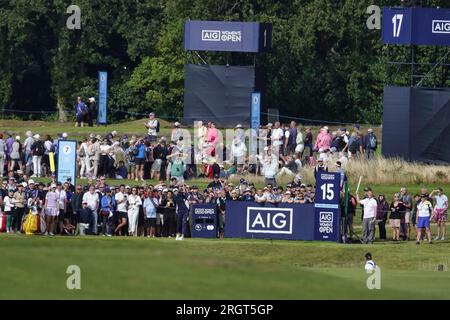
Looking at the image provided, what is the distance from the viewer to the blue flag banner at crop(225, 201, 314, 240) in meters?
33.0

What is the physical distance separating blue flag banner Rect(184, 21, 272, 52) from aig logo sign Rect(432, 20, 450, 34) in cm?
1045

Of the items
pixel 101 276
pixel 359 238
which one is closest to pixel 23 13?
pixel 359 238

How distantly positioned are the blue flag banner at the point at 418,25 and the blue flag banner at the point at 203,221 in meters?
12.5

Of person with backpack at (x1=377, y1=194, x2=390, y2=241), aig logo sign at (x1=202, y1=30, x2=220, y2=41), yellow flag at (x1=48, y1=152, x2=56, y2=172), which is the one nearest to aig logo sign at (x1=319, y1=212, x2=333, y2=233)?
person with backpack at (x1=377, y1=194, x2=390, y2=241)

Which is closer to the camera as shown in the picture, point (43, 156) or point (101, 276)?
point (101, 276)

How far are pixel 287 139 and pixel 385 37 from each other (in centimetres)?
498

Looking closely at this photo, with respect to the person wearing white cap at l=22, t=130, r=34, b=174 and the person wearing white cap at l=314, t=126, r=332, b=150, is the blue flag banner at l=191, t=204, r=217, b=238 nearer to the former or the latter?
the person wearing white cap at l=22, t=130, r=34, b=174

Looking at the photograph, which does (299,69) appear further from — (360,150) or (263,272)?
(263,272)

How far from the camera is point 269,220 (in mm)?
33188

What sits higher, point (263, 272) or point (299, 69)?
point (299, 69)

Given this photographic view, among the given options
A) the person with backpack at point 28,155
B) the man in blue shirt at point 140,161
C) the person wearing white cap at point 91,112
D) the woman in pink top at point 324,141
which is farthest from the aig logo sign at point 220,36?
the person with backpack at point 28,155

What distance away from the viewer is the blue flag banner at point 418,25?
4284 cm
